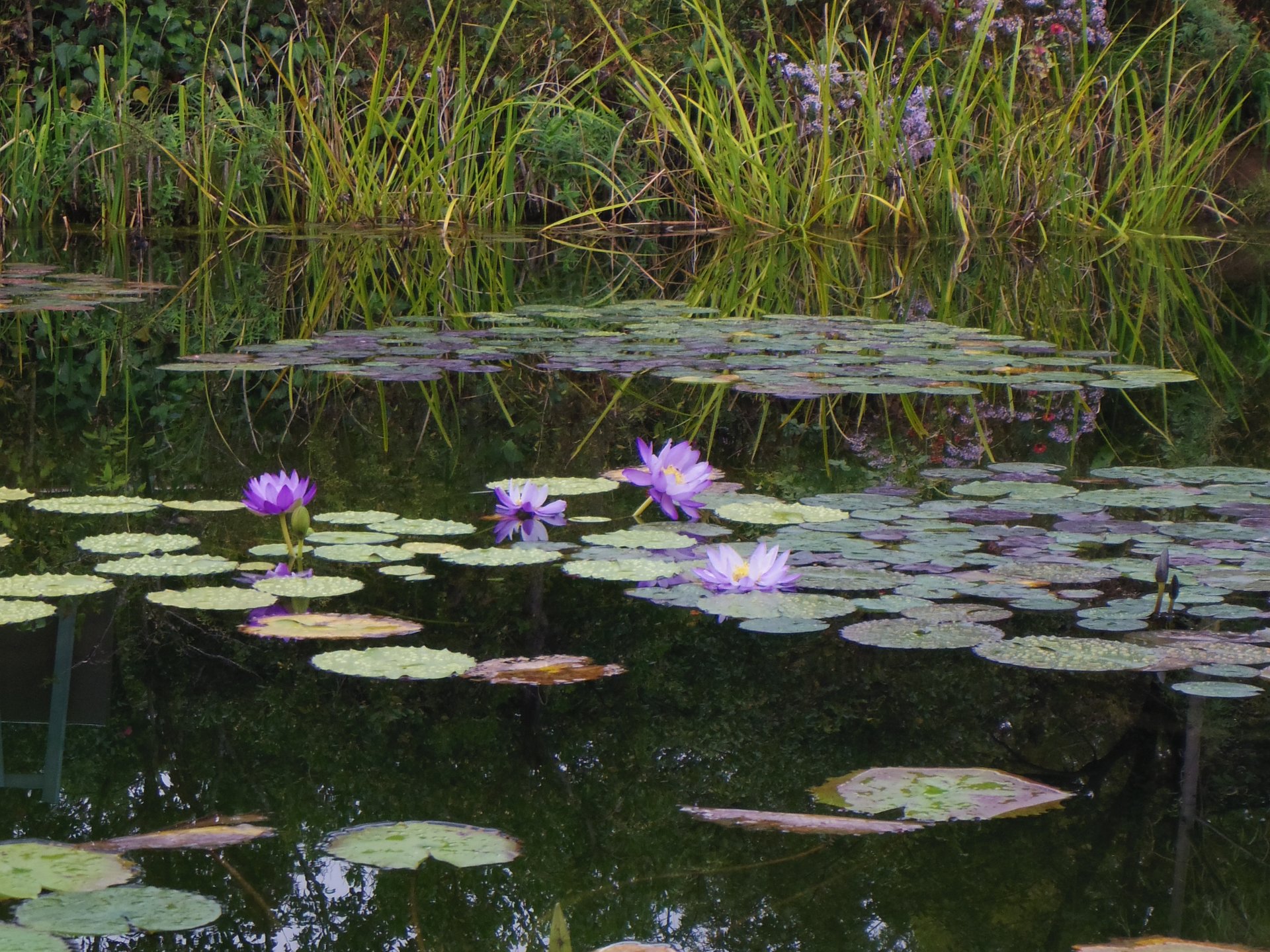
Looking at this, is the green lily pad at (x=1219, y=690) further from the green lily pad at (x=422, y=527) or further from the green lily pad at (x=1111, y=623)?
the green lily pad at (x=422, y=527)

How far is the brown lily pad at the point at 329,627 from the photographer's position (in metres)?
1.56

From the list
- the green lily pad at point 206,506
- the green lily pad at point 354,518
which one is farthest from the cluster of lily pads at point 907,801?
the green lily pad at point 206,506

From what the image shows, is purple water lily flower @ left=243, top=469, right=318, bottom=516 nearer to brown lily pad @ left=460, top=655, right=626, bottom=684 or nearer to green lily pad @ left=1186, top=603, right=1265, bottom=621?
brown lily pad @ left=460, top=655, right=626, bottom=684

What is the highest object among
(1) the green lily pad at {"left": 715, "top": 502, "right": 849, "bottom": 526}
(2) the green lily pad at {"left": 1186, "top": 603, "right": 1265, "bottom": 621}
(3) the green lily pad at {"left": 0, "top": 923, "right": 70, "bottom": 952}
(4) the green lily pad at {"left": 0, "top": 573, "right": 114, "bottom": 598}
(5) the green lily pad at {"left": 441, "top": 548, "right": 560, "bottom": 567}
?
(2) the green lily pad at {"left": 1186, "top": 603, "right": 1265, "bottom": 621}

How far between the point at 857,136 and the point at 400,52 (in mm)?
2846

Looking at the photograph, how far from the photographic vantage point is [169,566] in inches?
71.0

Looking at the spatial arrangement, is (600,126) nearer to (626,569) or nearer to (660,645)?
(626,569)

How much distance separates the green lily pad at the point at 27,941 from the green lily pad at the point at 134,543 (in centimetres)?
102

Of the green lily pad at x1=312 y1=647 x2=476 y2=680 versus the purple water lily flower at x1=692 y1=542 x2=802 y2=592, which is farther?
the purple water lily flower at x1=692 y1=542 x2=802 y2=592

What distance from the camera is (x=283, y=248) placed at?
6.43 meters

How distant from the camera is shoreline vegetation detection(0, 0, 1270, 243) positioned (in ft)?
23.1

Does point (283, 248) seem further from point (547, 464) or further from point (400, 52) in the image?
point (547, 464)

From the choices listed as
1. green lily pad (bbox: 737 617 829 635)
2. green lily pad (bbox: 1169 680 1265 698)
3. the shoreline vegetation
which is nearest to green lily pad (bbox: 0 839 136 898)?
green lily pad (bbox: 737 617 829 635)

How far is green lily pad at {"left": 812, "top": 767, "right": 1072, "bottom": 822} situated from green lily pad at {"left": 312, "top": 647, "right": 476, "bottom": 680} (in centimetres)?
43
